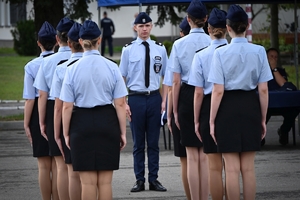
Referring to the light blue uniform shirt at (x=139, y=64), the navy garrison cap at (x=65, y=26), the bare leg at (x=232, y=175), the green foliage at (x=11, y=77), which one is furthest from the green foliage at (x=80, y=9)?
the bare leg at (x=232, y=175)

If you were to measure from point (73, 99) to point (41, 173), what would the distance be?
68.9 inches

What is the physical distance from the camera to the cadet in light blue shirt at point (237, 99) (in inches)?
303

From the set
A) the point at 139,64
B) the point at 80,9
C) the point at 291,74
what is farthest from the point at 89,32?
the point at 291,74

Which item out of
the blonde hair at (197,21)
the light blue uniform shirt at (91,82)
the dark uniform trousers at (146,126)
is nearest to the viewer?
the light blue uniform shirt at (91,82)

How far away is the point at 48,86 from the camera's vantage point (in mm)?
8430

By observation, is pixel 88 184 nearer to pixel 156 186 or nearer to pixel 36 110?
pixel 36 110

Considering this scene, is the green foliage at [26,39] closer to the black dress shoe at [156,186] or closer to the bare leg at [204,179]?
the black dress shoe at [156,186]

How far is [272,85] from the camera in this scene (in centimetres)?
1391

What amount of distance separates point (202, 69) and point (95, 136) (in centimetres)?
149

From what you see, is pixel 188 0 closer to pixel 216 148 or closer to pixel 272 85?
pixel 272 85

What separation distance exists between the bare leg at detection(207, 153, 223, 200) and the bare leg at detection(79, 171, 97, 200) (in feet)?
4.71

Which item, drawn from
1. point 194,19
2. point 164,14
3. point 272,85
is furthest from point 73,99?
point 164,14

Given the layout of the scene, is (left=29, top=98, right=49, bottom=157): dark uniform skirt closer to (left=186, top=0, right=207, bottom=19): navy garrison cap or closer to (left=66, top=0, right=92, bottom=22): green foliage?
(left=186, top=0, right=207, bottom=19): navy garrison cap

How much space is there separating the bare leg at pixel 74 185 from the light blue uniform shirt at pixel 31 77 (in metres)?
1.15
